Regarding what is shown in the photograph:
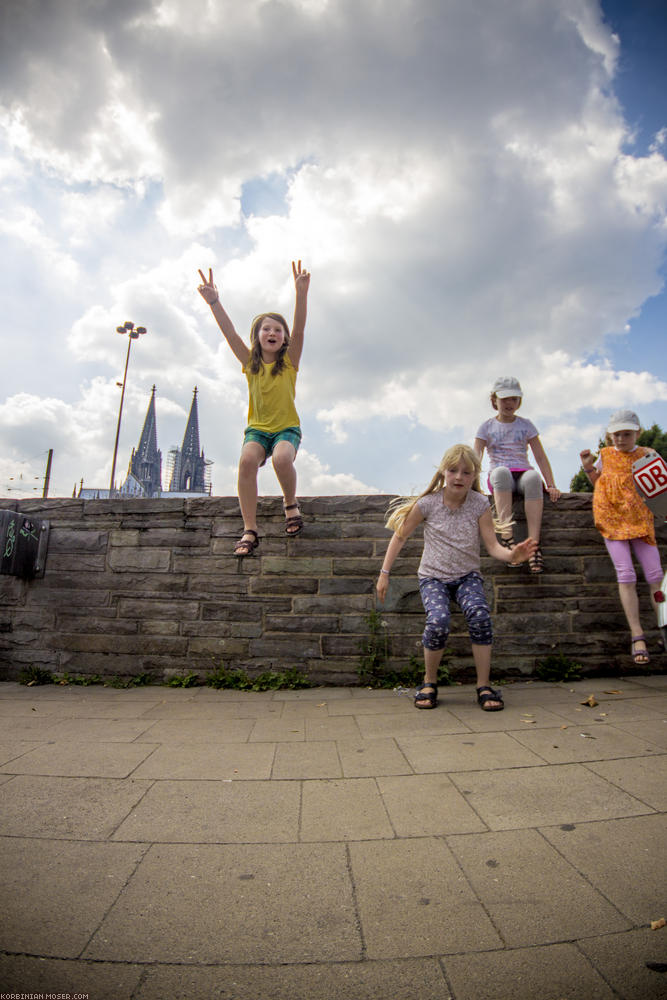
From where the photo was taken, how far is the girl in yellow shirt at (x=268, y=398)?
4305 millimetres

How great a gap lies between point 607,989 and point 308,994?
2.10ft

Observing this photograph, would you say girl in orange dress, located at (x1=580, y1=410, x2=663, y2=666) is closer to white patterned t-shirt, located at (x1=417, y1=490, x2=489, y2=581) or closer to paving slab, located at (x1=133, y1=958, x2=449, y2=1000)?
white patterned t-shirt, located at (x1=417, y1=490, x2=489, y2=581)

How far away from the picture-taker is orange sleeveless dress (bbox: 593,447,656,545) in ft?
13.4

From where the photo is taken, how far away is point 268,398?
4.36 metres

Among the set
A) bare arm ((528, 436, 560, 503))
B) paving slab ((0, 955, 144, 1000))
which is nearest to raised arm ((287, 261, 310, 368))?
bare arm ((528, 436, 560, 503))

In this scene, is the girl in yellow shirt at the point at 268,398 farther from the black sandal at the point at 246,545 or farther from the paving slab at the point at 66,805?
the paving slab at the point at 66,805

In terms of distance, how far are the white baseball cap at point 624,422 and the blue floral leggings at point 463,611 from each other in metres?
1.74

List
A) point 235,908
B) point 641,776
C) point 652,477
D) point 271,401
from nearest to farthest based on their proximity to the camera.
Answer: point 235,908, point 641,776, point 652,477, point 271,401

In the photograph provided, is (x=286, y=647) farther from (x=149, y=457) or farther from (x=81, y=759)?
(x=149, y=457)

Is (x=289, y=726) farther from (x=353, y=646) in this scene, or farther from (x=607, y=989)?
(x=607, y=989)

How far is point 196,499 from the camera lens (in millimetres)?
4699

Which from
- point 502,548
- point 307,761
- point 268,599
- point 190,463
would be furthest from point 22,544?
point 190,463

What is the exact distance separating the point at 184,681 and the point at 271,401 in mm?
2336

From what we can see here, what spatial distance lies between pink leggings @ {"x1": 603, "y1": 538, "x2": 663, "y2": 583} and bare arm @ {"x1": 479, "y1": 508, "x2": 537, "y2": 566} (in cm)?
95
